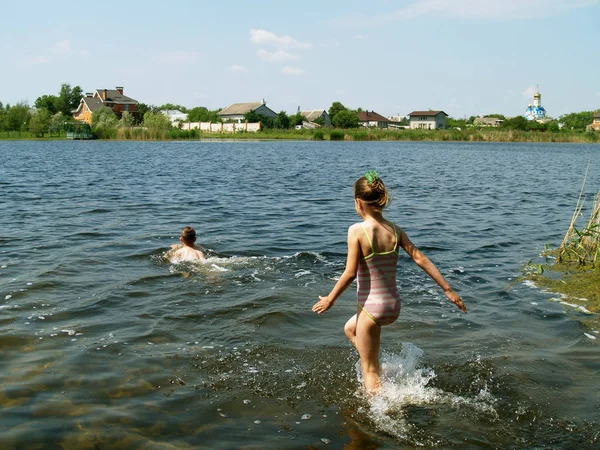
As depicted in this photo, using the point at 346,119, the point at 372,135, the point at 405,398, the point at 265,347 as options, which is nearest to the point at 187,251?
the point at 265,347

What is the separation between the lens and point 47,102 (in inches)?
6161

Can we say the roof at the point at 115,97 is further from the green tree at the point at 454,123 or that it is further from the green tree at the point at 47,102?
the green tree at the point at 454,123

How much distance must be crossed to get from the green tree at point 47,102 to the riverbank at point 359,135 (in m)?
39.4

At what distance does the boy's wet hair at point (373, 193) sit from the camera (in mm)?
5855

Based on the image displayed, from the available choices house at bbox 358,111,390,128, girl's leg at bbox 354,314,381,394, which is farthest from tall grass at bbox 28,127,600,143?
girl's leg at bbox 354,314,381,394

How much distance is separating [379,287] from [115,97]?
14098 centimetres

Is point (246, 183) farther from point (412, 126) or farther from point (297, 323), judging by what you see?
point (412, 126)

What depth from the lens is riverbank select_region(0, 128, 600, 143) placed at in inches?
3986

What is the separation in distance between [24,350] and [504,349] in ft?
20.7

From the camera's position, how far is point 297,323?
897 centimetres

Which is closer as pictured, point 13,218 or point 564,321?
point 564,321

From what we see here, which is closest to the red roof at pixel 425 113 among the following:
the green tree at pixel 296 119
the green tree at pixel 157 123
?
the green tree at pixel 296 119

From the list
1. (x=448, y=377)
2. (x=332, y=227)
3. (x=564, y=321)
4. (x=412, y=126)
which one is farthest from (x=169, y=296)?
(x=412, y=126)

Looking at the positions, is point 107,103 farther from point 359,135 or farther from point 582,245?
point 582,245
